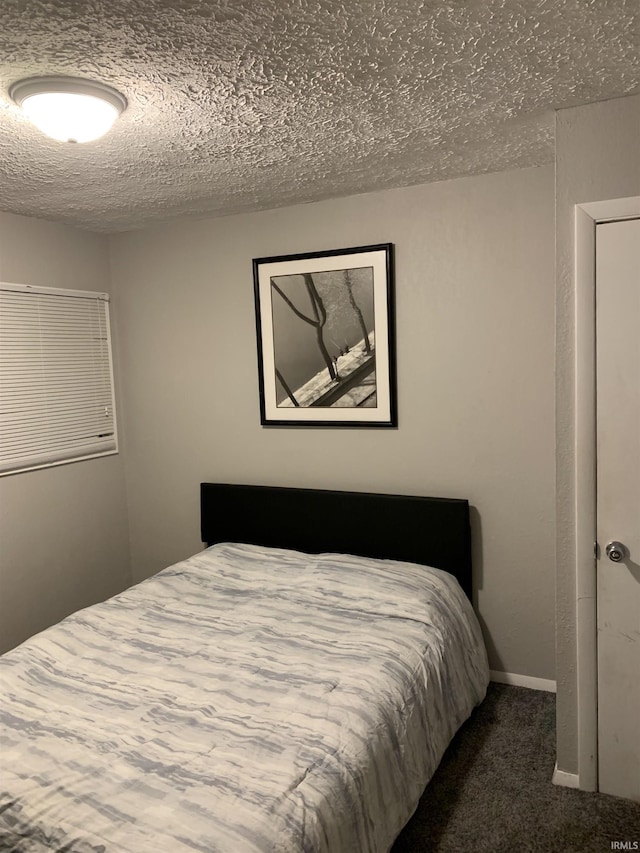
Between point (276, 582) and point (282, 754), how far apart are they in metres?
1.24

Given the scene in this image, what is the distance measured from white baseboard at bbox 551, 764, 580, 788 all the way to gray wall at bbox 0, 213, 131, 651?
2.64 meters

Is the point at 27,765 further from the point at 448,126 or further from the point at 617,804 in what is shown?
the point at 448,126

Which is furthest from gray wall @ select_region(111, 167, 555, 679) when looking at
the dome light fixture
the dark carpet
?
the dome light fixture

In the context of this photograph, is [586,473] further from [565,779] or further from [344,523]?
[344,523]

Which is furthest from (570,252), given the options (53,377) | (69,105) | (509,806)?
(53,377)

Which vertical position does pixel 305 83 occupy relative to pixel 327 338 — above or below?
above

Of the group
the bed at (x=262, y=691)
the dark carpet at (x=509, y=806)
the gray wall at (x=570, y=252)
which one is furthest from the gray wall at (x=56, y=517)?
the gray wall at (x=570, y=252)

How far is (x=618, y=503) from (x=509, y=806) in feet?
3.74

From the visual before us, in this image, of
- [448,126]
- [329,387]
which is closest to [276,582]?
[329,387]

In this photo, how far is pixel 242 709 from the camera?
2039 mm

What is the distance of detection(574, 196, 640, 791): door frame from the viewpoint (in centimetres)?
215

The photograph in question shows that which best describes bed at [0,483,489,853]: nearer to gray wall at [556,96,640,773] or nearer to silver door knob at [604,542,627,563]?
gray wall at [556,96,640,773]

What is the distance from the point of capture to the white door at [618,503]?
2.13m

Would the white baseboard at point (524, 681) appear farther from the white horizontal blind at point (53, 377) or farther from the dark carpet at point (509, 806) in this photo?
the white horizontal blind at point (53, 377)
